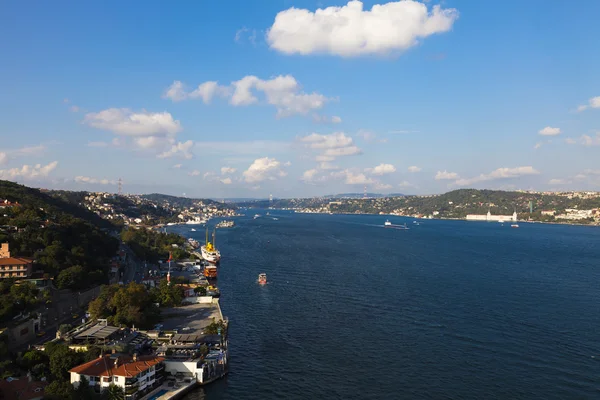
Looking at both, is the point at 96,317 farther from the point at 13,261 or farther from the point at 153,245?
the point at 153,245

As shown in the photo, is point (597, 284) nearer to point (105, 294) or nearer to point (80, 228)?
point (105, 294)

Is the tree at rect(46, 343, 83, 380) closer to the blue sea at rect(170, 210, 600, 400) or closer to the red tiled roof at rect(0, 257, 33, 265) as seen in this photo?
the blue sea at rect(170, 210, 600, 400)

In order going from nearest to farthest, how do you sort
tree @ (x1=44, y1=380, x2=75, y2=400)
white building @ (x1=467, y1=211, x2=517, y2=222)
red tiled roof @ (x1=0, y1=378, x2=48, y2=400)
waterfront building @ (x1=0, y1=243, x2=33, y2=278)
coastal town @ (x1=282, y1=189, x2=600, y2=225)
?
red tiled roof @ (x1=0, y1=378, x2=48, y2=400) → tree @ (x1=44, y1=380, x2=75, y2=400) → waterfront building @ (x1=0, y1=243, x2=33, y2=278) → coastal town @ (x1=282, y1=189, x2=600, y2=225) → white building @ (x1=467, y1=211, x2=517, y2=222)

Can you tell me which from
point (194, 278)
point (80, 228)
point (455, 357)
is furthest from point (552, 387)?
point (80, 228)

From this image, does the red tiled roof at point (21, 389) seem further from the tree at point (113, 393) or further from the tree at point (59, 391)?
the tree at point (113, 393)

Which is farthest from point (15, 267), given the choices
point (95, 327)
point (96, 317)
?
point (95, 327)

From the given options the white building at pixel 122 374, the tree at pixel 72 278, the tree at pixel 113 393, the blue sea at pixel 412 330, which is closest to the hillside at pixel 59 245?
the tree at pixel 72 278

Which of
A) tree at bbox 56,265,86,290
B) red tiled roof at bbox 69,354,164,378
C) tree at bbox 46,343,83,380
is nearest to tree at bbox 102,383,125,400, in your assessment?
red tiled roof at bbox 69,354,164,378
